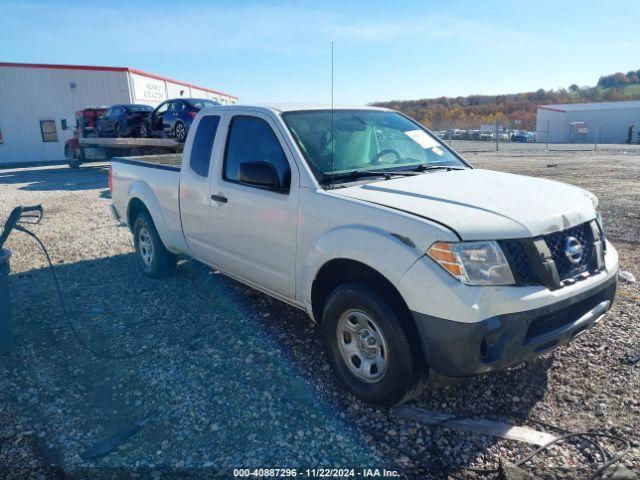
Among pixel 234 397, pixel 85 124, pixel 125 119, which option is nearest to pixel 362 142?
pixel 234 397

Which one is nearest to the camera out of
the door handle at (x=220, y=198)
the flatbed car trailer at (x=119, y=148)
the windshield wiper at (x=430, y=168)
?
the windshield wiper at (x=430, y=168)

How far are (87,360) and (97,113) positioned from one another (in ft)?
66.5

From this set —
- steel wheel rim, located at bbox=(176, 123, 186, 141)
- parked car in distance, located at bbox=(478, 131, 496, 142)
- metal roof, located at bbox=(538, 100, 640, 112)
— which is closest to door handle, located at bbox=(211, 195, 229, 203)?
steel wheel rim, located at bbox=(176, 123, 186, 141)

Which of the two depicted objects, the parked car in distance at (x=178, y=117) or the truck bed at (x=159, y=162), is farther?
the parked car in distance at (x=178, y=117)

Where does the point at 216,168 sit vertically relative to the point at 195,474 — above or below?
above

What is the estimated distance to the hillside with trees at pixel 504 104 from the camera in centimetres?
7544

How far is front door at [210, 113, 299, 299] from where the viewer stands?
3.61 m

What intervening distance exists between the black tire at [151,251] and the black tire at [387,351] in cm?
302

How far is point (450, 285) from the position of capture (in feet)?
8.54

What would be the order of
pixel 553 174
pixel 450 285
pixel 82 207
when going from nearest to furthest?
1. pixel 450 285
2. pixel 82 207
3. pixel 553 174

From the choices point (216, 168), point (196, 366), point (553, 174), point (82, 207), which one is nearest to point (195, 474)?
point (196, 366)

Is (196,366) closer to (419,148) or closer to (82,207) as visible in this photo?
(419,148)

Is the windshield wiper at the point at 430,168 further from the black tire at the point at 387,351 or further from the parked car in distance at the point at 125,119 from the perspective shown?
the parked car in distance at the point at 125,119

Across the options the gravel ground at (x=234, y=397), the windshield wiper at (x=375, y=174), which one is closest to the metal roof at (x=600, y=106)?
the gravel ground at (x=234, y=397)
